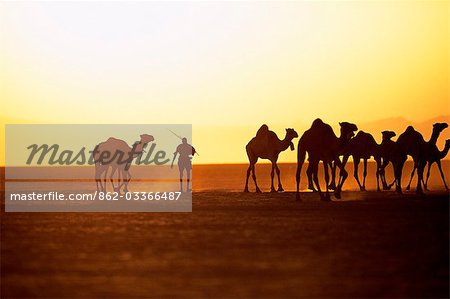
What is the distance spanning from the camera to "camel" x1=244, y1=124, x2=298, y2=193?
31562mm

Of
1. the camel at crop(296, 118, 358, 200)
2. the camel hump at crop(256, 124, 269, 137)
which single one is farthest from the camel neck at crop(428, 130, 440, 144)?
the camel at crop(296, 118, 358, 200)

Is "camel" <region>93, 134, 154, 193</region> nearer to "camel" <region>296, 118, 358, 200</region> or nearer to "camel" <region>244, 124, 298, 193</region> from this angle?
"camel" <region>244, 124, 298, 193</region>

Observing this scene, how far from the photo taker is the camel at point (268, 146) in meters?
31.6

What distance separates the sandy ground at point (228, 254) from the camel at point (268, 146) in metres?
10.5

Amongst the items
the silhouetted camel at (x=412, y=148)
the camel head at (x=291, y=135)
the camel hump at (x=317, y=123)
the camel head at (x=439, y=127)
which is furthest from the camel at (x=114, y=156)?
the camel head at (x=439, y=127)

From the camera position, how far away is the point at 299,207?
22.4 meters

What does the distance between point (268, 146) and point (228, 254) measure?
62.9 ft

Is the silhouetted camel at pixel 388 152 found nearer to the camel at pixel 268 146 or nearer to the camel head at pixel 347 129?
the camel at pixel 268 146

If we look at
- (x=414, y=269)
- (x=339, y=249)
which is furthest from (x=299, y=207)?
(x=414, y=269)

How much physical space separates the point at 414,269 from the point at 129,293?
143 inches

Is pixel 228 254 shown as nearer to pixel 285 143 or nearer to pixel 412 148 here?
pixel 285 143

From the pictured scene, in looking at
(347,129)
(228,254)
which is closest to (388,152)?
(347,129)

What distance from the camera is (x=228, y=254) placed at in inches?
507

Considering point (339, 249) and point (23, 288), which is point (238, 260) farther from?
point (23, 288)
